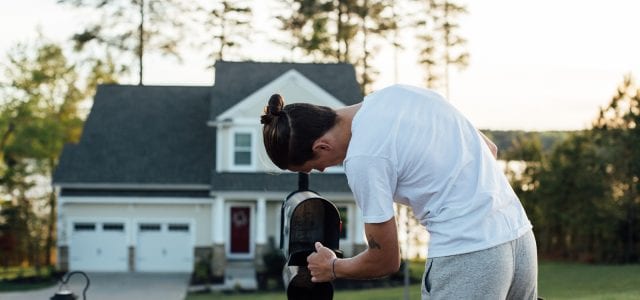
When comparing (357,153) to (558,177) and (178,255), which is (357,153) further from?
→ (178,255)

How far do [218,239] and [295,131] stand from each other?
22.7m

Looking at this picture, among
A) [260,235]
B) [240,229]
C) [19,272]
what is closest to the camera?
[260,235]

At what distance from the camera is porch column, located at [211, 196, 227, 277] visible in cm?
2544

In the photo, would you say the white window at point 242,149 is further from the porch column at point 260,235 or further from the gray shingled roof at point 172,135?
the porch column at point 260,235

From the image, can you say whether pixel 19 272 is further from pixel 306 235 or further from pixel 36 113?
pixel 306 235

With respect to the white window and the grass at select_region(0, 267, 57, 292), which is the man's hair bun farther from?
the white window

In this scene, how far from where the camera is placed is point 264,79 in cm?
2739

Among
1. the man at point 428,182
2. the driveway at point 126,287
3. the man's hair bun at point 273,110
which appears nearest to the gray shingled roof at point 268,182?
the driveway at point 126,287

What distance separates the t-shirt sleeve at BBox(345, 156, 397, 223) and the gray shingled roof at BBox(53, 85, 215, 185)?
23.7 meters

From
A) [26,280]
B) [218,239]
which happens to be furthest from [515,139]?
[26,280]

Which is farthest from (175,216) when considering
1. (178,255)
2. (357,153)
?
(357,153)

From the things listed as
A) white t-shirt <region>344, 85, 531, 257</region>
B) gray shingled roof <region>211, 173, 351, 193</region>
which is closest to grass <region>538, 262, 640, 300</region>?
gray shingled roof <region>211, 173, 351, 193</region>

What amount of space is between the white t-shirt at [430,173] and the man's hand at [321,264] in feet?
1.30

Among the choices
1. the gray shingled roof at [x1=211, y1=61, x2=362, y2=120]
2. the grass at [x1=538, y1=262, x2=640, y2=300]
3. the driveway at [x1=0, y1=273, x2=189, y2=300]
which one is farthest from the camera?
the gray shingled roof at [x1=211, y1=61, x2=362, y2=120]
